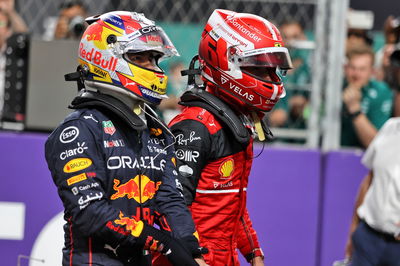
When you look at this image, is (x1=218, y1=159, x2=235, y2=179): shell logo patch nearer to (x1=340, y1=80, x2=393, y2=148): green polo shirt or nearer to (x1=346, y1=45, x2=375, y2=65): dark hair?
(x1=340, y1=80, x2=393, y2=148): green polo shirt

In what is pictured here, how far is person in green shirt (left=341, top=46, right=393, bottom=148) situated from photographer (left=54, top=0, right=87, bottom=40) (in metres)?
2.10

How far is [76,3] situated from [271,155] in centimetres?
195

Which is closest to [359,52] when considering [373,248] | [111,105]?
Result: [373,248]

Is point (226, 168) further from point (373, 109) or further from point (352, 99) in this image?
point (373, 109)

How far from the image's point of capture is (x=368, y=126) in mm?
6469

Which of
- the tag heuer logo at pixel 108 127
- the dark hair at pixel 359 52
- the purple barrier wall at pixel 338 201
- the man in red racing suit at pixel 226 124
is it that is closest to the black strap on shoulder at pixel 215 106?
the man in red racing suit at pixel 226 124

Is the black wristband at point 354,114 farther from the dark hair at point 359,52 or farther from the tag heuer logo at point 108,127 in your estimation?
the tag heuer logo at point 108,127

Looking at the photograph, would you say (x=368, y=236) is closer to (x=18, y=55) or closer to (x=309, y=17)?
(x=309, y=17)

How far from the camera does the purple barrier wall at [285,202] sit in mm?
6270

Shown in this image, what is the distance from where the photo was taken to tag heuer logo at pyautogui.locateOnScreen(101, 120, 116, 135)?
3.50m

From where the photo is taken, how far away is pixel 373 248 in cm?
551

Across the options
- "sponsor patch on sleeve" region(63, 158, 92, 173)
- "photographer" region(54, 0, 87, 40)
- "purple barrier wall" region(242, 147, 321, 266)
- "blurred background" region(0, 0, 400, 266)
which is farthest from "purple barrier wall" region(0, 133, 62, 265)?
"sponsor patch on sleeve" region(63, 158, 92, 173)

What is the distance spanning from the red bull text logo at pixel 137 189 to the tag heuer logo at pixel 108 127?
0.20 meters

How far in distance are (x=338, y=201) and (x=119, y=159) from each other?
3.18 meters
